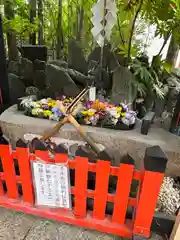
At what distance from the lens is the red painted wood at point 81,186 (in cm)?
112

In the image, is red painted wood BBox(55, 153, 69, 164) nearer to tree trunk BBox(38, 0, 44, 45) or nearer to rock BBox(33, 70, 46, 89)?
rock BBox(33, 70, 46, 89)

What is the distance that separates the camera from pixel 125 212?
1223mm

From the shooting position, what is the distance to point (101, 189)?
1.18 m

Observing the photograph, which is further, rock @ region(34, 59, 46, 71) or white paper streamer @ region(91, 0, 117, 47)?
rock @ region(34, 59, 46, 71)

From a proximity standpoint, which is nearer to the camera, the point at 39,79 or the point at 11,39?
the point at 39,79

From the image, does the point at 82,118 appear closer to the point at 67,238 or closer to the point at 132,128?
the point at 132,128

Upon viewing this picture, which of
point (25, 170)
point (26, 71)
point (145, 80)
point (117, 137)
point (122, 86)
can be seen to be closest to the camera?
point (25, 170)

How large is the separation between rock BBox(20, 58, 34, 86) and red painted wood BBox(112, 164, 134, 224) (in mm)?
1647

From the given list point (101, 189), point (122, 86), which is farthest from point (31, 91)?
point (101, 189)

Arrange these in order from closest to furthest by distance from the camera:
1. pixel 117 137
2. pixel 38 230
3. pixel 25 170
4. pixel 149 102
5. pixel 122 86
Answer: pixel 25 170, pixel 38 230, pixel 117 137, pixel 122 86, pixel 149 102

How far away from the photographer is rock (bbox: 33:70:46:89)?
82.7 inches

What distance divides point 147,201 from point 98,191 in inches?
11.3

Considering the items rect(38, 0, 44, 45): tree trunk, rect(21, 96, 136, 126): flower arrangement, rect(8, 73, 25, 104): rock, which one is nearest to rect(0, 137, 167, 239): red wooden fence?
rect(21, 96, 136, 126): flower arrangement

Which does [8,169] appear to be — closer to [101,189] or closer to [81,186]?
[81,186]
